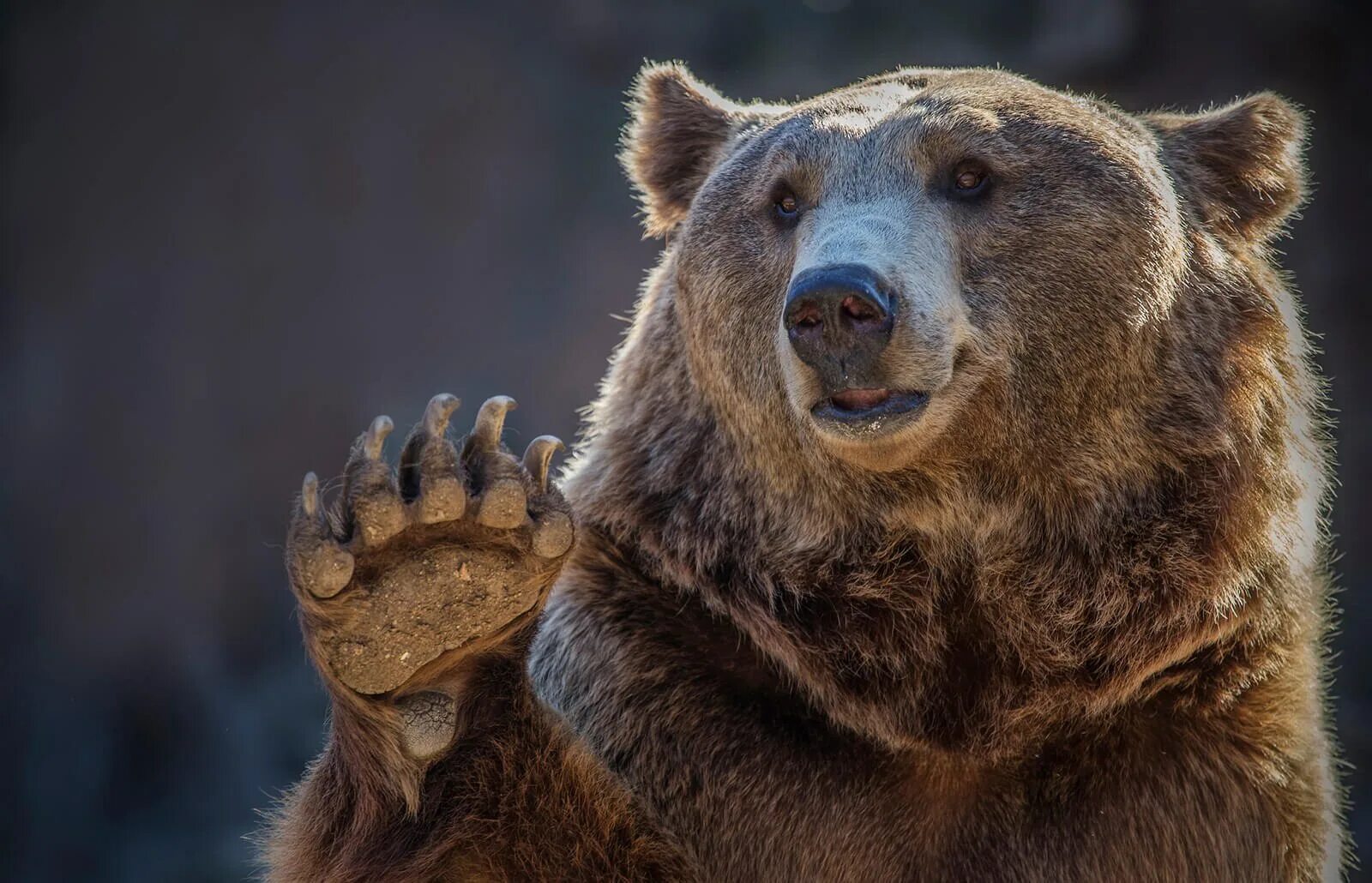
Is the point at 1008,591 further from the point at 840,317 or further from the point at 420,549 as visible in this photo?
the point at 420,549

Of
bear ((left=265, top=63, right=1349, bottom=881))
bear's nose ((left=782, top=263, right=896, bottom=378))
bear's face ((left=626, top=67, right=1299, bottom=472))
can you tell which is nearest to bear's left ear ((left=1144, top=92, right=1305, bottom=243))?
bear's face ((left=626, top=67, right=1299, bottom=472))

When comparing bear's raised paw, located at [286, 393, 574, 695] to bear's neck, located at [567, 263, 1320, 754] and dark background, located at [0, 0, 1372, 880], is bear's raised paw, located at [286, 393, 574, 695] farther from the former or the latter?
dark background, located at [0, 0, 1372, 880]

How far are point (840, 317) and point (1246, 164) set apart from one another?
1.58 m

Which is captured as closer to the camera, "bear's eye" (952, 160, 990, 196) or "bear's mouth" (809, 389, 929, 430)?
"bear's mouth" (809, 389, 929, 430)

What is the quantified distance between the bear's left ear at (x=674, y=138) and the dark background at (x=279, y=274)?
4.64 m

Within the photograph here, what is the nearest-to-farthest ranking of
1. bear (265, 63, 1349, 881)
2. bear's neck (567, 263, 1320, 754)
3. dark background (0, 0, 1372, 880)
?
bear (265, 63, 1349, 881)
bear's neck (567, 263, 1320, 754)
dark background (0, 0, 1372, 880)

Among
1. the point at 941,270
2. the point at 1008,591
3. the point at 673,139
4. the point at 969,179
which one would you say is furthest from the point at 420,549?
the point at 673,139

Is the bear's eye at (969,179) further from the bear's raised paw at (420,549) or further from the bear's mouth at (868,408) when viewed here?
the bear's raised paw at (420,549)

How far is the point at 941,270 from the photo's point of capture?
11.1 ft

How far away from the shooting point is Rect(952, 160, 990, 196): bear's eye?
Answer: 361 cm

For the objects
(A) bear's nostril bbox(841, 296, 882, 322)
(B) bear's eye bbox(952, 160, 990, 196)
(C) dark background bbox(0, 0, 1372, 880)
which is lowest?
(C) dark background bbox(0, 0, 1372, 880)

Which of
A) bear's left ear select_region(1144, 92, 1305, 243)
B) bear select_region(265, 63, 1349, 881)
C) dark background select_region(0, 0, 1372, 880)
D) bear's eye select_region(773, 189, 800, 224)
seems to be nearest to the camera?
bear select_region(265, 63, 1349, 881)

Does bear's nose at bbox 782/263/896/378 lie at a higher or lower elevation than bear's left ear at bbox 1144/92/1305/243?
lower

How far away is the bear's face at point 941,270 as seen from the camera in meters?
3.24
